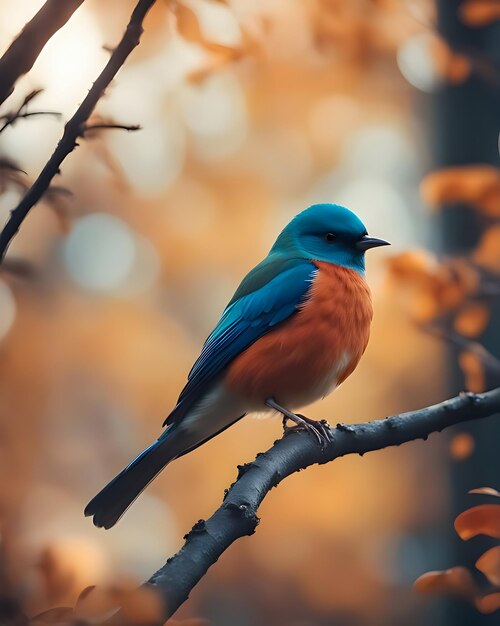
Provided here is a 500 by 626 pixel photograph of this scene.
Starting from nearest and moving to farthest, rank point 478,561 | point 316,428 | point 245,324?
point 478,561 < point 316,428 < point 245,324

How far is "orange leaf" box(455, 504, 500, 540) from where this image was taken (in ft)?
5.95

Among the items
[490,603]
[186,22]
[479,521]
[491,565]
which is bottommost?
[490,603]

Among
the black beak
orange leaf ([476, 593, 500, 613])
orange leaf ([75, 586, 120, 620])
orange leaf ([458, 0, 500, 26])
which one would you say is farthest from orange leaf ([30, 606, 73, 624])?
orange leaf ([458, 0, 500, 26])

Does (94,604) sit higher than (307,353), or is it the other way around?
(307,353)

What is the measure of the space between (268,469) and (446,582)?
50cm

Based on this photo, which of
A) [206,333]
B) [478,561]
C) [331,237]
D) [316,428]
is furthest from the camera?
[206,333]

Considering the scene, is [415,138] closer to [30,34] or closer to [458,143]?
[458,143]

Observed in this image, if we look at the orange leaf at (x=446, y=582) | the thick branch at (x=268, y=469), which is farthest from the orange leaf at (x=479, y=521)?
the thick branch at (x=268, y=469)

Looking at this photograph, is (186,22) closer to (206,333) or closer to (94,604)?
(94,604)

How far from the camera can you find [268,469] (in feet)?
6.45

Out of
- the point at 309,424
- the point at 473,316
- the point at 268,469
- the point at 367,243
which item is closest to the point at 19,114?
the point at 268,469

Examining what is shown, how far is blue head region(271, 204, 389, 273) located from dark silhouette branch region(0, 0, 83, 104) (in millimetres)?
1896

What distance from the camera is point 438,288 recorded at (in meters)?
2.87

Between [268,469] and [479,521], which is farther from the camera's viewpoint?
[268,469]
